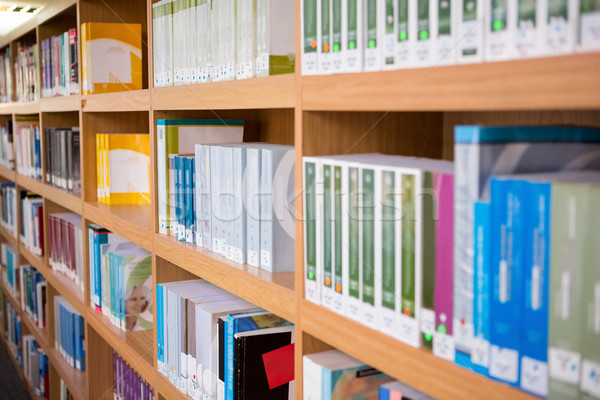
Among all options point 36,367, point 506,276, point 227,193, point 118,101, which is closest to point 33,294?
point 36,367

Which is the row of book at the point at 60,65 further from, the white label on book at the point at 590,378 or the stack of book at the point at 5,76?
the white label on book at the point at 590,378

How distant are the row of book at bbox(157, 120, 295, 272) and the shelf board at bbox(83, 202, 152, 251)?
13cm

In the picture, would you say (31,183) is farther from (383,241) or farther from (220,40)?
(383,241)

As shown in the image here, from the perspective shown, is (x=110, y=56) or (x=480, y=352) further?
(x=110, y=56)

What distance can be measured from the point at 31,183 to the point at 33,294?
0.70m

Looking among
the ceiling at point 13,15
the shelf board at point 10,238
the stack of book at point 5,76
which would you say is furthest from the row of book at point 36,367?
the ceiling at point 13,15

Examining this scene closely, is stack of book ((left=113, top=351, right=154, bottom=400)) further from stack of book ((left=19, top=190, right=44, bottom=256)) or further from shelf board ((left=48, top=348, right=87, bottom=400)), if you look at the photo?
stack of book ((left=19, top=190, right=44, bottom=256))

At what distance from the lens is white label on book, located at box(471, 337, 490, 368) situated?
0.79 m

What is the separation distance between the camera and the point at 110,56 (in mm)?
2402

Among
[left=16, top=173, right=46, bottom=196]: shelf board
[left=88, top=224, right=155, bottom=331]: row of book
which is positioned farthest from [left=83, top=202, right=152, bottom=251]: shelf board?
[left=16, top=173, right=46, bottom=196]: shelf board

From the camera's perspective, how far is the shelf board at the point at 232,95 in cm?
119

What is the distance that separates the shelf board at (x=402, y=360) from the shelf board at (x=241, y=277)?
0.27 ft

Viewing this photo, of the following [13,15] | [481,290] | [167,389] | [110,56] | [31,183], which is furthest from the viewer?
[13,15]

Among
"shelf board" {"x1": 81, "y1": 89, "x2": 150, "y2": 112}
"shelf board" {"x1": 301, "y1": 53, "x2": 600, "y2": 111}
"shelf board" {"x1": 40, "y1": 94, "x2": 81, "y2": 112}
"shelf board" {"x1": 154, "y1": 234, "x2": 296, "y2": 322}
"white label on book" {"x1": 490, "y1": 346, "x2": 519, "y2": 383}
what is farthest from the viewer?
"shelf board" {"x1": 40, "y1": 94, "x2": 81, "y2": 112}
